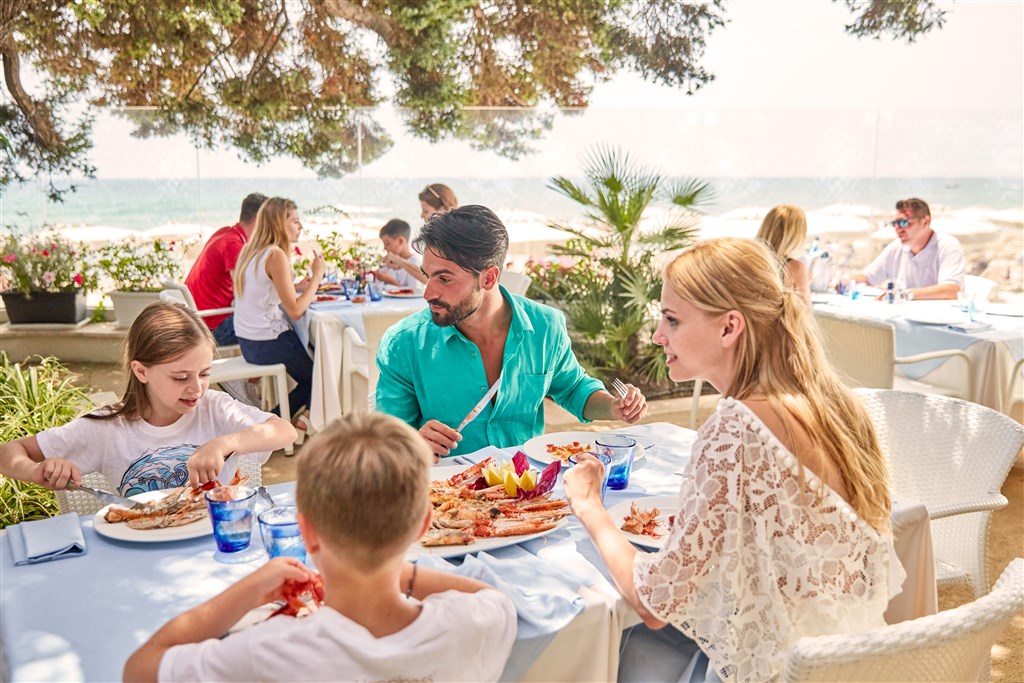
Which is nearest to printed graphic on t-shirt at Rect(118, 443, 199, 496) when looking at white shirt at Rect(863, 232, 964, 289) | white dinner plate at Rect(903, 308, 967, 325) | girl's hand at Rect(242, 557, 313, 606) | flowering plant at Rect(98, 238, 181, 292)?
girl's hand at Rect(242, 557, 313, 606)

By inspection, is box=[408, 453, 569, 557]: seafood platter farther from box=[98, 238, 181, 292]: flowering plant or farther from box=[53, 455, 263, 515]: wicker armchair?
box=[98, 238, 181, 292]: flowering plant

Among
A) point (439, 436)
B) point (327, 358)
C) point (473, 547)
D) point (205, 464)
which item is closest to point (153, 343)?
point (205, 464)

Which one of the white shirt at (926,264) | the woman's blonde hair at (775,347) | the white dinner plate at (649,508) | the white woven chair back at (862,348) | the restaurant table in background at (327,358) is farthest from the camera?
the white shirt at (926,264)

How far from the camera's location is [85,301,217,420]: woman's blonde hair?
7.48 ft

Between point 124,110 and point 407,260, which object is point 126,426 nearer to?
point 407,260

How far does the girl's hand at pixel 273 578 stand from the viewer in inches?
52.2

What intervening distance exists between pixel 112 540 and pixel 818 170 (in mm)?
11662

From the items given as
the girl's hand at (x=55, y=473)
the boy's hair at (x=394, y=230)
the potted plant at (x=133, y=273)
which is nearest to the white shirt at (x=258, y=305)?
the boy's hair at (x=394, y=230)

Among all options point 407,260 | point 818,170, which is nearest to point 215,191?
point 407,260

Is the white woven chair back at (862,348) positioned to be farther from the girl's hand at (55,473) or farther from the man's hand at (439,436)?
the girl's hand at (55,473)

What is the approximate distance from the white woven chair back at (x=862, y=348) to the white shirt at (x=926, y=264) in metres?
1.51

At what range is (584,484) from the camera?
177 cm

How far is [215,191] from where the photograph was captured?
35.0ft

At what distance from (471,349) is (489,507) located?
0.81m
